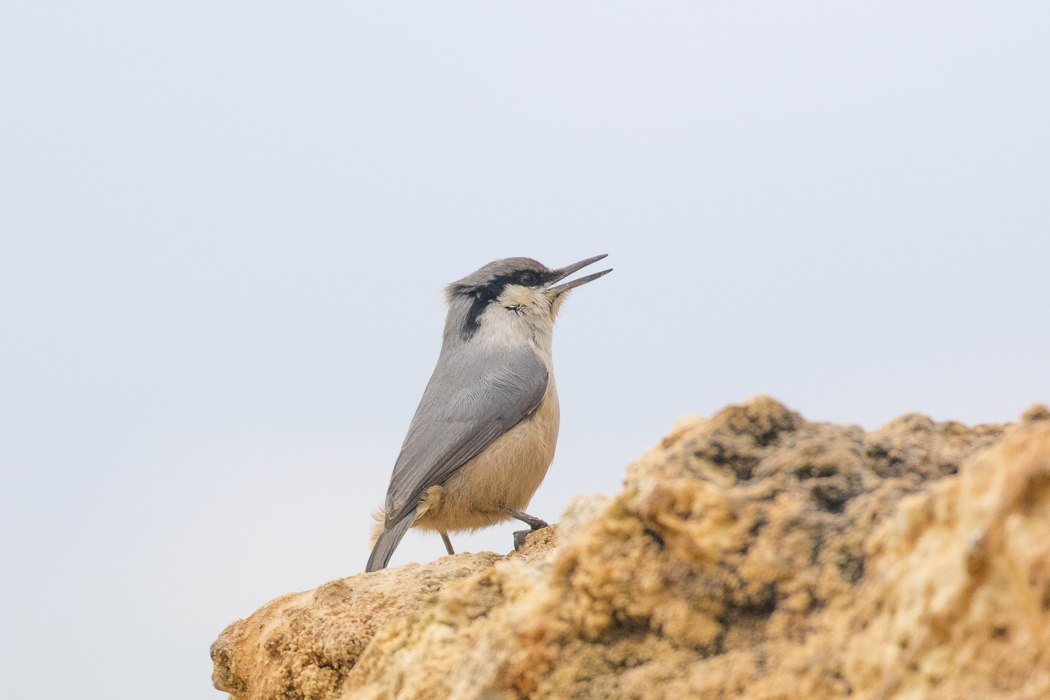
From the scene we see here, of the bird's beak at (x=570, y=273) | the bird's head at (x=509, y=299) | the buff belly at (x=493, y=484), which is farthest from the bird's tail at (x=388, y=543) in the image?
the bird's beak at (x=570, y=273)

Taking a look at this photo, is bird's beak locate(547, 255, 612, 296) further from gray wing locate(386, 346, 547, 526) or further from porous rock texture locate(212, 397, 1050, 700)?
porous rock texture locate(212, 397, 1050, 700)

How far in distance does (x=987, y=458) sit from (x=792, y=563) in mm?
454

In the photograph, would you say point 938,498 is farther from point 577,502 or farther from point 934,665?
point 577,502

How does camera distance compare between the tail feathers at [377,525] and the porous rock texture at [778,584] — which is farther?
the tail feathers at [377,525]

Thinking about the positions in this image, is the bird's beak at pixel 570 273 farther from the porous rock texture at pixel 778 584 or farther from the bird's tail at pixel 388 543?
the porous rock texture at pixel 778 584

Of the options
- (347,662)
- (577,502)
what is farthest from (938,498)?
(347,662)

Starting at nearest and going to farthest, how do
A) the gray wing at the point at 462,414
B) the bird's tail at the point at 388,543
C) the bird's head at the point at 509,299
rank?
1. the bird's tail at the point at 388,543
2. the gray wing at the point at 462,414
3. the bird's head at the point at 509,299

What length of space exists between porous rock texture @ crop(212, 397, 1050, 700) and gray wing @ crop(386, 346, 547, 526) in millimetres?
2771

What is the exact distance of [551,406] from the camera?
583 cm

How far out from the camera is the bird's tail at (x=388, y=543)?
16.1 ft

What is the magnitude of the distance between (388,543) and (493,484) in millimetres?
686

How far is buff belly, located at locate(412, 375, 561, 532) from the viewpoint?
5355 mm

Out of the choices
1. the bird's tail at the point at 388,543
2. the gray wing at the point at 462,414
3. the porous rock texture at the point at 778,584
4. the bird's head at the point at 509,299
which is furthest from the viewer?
the bird's head at the point at 509,299

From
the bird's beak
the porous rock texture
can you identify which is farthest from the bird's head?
the porous rock texture
